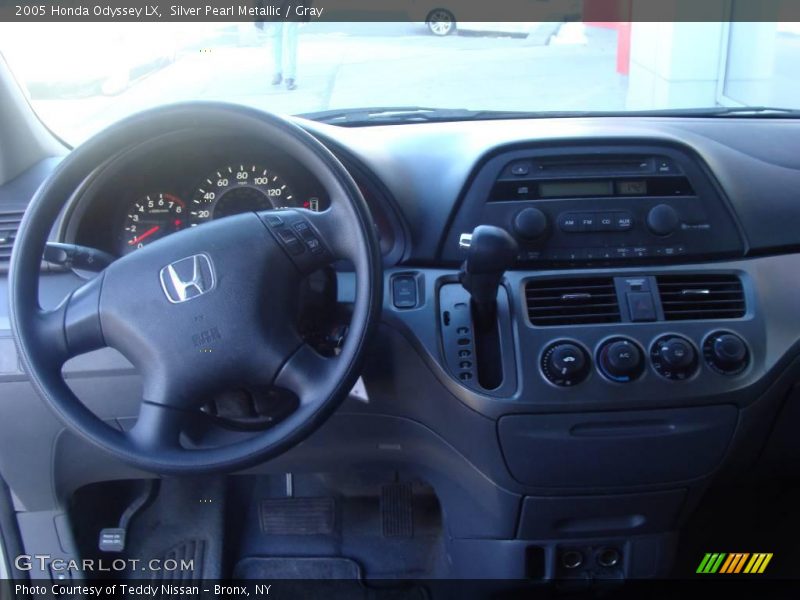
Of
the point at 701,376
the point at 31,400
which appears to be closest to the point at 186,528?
the point at 31,400

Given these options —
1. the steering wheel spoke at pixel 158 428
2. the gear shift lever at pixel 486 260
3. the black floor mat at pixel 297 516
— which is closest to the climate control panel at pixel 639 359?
the gear shift lever at pixel 486 260

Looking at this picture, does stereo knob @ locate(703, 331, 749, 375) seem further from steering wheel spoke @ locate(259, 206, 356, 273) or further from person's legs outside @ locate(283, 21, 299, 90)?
person's legs outside @ locate(283, 21, 299, 90)

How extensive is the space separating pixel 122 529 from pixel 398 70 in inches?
83.1

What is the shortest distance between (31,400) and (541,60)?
3.91 m

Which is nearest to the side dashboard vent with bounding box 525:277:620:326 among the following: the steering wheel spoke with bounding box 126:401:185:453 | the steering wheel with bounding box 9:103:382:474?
the steering wheel with bounding box 9:103:382:474

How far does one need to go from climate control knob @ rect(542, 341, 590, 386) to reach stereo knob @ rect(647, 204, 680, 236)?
36cm

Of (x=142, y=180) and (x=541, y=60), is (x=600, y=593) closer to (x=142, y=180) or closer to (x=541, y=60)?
(x=142, y=180)

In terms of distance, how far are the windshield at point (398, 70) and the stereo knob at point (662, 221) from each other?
646mm

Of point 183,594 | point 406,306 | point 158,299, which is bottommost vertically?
point 183,594

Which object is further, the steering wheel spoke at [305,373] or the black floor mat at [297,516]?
the black floor mat at [297,516]

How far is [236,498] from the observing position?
2.74 m

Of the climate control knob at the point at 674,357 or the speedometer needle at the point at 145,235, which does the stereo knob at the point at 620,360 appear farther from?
the speedometer needle at the point at 145,235

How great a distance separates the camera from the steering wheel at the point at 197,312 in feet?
5.14

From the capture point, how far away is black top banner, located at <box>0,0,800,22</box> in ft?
7.30
